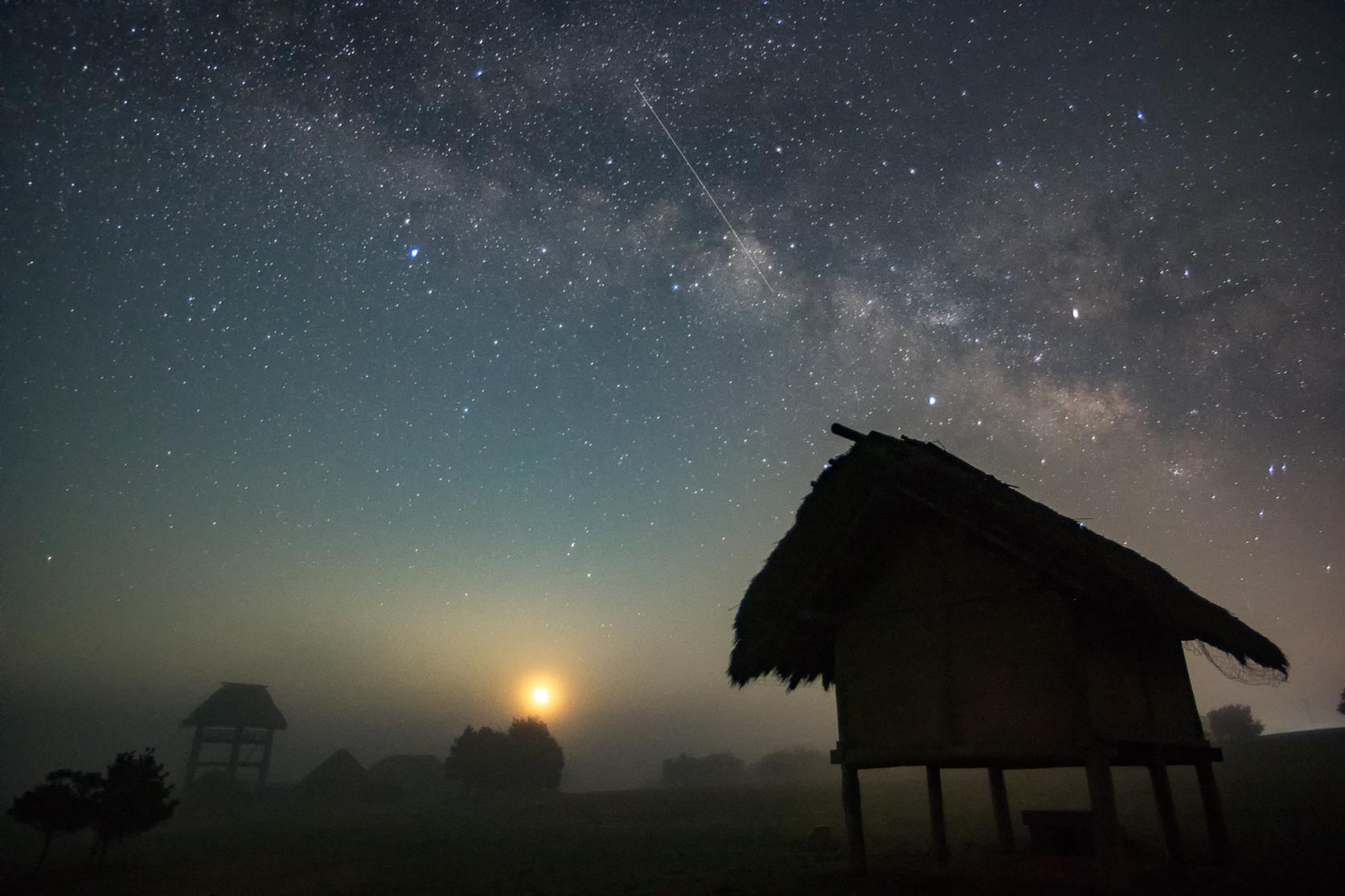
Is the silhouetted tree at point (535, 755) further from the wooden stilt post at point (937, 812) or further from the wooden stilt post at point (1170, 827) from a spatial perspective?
the wooden stilt post at point (1170, 827)

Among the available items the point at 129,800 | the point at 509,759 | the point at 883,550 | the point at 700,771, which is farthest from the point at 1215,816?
the point at 700,771

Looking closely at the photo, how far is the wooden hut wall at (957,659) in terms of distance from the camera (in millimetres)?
8094

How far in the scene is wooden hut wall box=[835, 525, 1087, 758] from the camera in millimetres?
8094

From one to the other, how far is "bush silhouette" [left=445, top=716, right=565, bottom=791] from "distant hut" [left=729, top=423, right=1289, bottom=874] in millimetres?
48687

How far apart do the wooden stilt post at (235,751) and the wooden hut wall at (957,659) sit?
51451mm

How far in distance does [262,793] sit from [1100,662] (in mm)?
56641

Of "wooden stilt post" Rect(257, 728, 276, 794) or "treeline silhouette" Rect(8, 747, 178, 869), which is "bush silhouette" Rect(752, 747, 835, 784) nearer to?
"wooden stilt post" Rect(257, 728, 276, 794)

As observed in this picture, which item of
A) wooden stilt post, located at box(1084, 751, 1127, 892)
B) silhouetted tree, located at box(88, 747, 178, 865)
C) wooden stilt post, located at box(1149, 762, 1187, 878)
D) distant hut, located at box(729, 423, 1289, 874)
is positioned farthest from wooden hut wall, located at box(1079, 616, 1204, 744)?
silhouetted tree, located at box(88, 747, 178, 865)

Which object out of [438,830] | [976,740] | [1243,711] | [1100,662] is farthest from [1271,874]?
[1243,711]

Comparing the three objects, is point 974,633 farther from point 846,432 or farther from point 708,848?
point 708,848

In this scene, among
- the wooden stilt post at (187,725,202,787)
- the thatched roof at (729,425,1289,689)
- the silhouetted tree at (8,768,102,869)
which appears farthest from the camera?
the wooden stilt post at (187,725,202,787)

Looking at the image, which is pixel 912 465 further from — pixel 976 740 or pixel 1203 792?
pixel 1203 792

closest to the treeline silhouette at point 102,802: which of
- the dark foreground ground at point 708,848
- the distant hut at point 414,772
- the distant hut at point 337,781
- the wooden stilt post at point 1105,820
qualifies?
the dark foreground ground at point 708,848

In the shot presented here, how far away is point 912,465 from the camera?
938 cm
